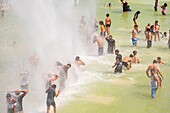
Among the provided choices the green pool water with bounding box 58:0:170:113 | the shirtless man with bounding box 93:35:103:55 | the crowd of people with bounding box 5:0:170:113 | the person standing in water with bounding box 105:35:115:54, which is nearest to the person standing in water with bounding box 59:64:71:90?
the crowd of people with bounding box 5:0:170:113

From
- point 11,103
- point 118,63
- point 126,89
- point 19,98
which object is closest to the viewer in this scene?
point 11,103

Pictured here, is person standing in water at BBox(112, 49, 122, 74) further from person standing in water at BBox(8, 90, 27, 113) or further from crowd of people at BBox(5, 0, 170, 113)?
person standing in water at BBox(8, 90, 27, 113)

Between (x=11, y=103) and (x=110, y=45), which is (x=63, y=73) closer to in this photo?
(x=11, y=103)

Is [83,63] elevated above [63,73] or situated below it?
above

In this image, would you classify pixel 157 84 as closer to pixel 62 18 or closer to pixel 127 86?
pixel 127 86

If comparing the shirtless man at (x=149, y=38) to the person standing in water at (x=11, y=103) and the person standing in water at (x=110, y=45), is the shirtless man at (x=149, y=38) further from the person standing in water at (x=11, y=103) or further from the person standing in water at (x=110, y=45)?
the person standing in water at (x=11, y=103)

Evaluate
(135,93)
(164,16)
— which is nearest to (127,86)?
(135,93)

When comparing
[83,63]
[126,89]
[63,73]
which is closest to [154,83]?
[126,89]

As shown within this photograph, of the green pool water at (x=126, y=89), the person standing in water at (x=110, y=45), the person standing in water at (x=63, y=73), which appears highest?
the person standing in water at (x=110, y=45)

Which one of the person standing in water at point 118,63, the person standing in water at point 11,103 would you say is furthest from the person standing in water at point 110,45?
the person standing in water at point 11,103

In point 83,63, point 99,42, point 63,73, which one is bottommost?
point 63,73

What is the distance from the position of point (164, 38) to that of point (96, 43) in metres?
5.06

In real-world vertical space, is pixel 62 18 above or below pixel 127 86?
above

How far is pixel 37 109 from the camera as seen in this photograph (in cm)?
1483
